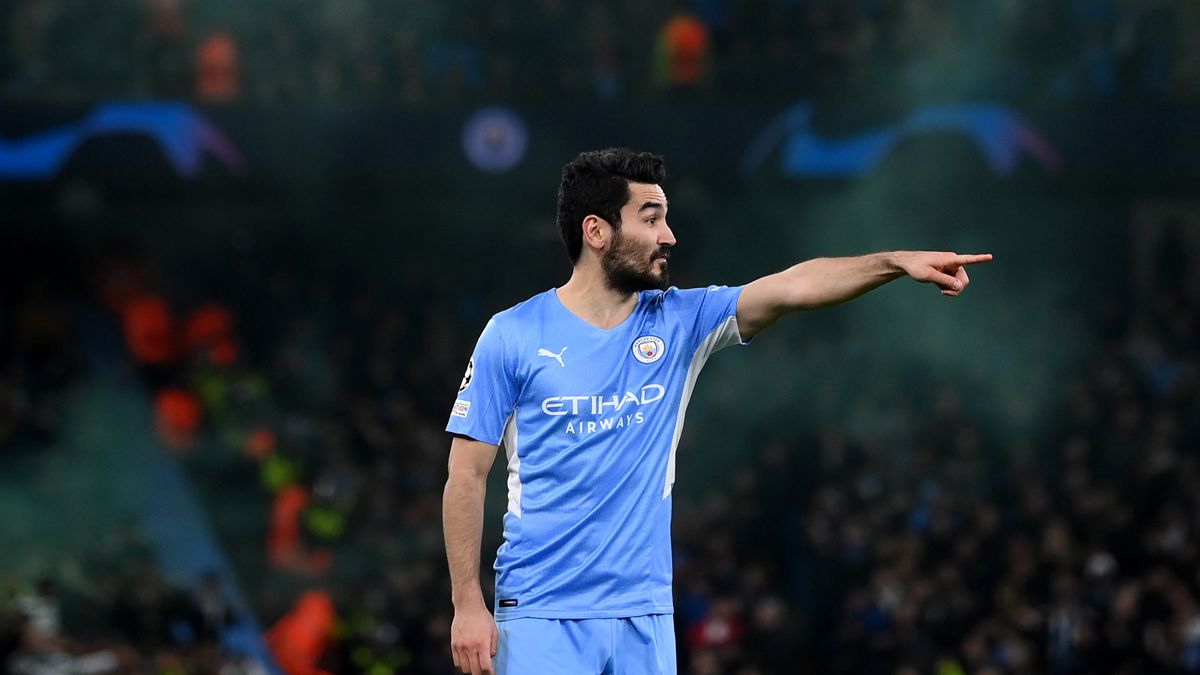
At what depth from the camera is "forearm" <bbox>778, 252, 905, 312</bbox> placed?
4.32 meters

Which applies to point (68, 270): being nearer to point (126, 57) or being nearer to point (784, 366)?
point (126, 57)

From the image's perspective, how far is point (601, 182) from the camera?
4586 millimetres

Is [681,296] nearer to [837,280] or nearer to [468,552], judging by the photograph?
[837,280]

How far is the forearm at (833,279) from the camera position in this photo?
432 cm

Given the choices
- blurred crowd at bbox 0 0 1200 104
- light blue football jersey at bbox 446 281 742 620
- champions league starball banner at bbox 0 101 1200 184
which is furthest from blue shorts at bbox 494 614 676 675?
blurred crowd at bbox 0 0 1200 104

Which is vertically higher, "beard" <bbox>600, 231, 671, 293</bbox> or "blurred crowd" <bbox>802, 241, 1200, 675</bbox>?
"beard" <bbox>600, 231, 671, 293</bbox>

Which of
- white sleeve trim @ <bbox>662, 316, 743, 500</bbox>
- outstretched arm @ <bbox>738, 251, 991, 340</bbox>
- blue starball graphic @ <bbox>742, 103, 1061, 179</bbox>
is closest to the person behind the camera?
outstretched arm @ <bbox>738, 251, 991, 340</bbox>

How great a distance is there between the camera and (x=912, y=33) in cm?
1748

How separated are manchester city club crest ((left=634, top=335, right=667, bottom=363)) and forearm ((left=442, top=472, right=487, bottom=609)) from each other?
573 millimetres

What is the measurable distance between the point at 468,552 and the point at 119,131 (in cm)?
1320

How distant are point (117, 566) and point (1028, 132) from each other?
406 inches

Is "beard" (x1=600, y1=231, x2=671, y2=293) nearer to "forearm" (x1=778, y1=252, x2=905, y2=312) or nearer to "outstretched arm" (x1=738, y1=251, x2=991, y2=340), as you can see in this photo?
"outstretched arm" (x1=738, y1=251, x2=991, y2=340)

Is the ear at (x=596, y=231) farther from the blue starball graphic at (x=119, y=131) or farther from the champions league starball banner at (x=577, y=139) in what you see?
the blue starball graphic at (x=119, y=131)

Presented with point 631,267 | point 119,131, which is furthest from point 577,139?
point 631,267
